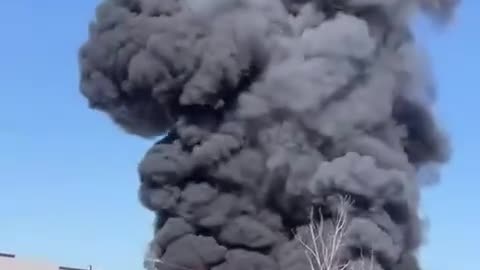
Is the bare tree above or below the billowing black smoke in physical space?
below

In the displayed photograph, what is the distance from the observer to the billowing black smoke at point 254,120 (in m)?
42.1

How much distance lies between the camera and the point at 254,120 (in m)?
43.1

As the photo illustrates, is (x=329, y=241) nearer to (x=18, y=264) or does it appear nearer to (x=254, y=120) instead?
(x=254, y=120)

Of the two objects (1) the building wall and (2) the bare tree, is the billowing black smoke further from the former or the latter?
(1) the building wall

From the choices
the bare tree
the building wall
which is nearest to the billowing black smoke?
the bare tree

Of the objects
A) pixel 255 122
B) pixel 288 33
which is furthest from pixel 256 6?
pixel 255 122

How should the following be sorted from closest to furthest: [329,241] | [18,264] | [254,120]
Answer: [329,241]
[254,120]
[18,264]

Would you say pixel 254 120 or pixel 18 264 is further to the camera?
pixel 18 264

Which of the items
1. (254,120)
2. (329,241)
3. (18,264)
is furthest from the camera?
(18,264)

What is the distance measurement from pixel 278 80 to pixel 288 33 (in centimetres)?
236

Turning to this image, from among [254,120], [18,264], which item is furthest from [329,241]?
[18,264]

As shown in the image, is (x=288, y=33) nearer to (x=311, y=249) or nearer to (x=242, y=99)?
(x=242, y=99)

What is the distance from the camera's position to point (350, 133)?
1690 inches

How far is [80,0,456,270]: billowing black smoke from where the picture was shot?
42.1m
